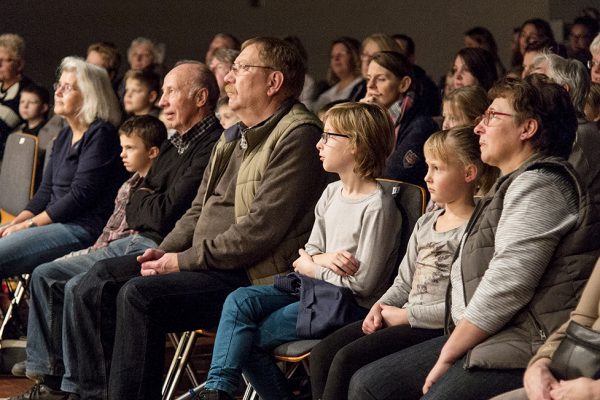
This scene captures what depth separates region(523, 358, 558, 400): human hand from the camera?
2.42 m

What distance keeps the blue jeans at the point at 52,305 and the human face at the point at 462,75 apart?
5.50 feet

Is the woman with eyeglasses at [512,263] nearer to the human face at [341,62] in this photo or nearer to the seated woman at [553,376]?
the seated woman at [553,376]

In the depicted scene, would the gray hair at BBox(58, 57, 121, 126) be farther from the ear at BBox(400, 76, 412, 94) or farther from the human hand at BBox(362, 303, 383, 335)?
the human hand at BBox(362, 303, 383, 335)

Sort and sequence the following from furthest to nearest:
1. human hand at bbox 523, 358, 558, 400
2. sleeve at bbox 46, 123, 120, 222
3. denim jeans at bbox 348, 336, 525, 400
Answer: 1. sleeve at bbox 46, 123, 120, 222
2. denim jeans at bbox 348, 336, 525, 400
3. human hand at bbox 523, 358, 558, 400

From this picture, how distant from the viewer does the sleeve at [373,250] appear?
3449 millimetres

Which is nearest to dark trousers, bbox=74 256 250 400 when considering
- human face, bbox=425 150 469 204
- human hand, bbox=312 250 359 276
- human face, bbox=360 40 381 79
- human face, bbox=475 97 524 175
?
human hand, bbox=312 250 359 276

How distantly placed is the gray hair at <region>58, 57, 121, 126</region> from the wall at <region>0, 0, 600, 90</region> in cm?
422

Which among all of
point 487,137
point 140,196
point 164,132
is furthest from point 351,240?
point 164,132

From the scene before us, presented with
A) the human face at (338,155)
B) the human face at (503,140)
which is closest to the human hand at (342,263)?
the human face at (338,155)

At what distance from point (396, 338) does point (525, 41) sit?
12.1 ft

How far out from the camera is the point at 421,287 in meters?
3.20

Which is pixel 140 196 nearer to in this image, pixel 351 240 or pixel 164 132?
pixel 164 132

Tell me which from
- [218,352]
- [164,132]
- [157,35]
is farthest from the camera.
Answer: [157,35]

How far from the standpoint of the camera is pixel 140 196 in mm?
4543
